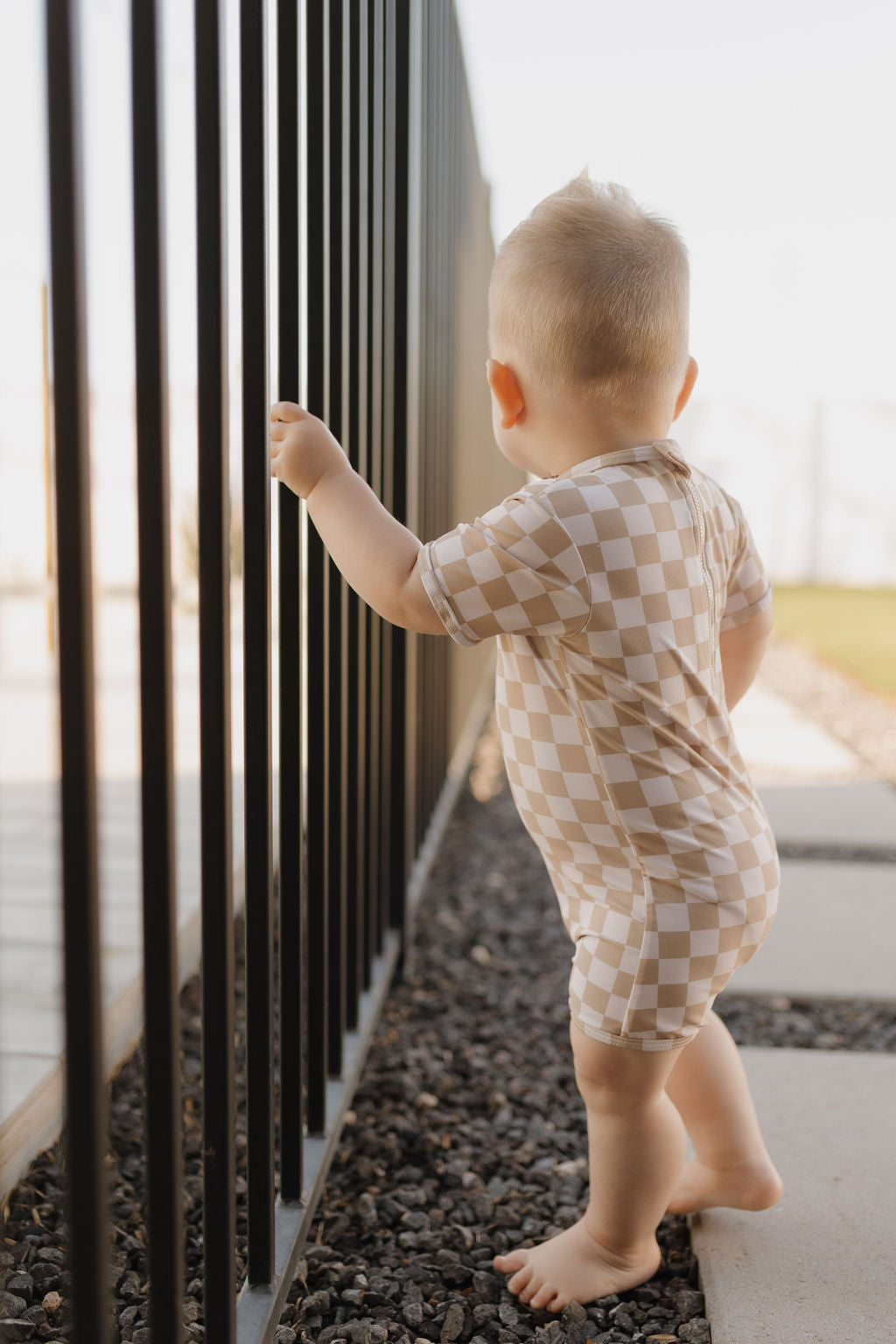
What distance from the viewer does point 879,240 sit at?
21.6 metres

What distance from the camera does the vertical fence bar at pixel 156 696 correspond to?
Result: 0.82 m

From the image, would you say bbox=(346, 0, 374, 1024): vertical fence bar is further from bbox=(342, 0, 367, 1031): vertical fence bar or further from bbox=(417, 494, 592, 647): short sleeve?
bbox=(417, 494, 592, 647): short sleeve

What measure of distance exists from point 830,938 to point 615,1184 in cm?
159

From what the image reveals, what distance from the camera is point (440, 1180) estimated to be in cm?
174

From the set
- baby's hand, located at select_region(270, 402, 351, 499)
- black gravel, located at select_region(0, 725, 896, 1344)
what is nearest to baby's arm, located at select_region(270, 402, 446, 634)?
baby's hand, located at select_region(270, 402, 351, 499)

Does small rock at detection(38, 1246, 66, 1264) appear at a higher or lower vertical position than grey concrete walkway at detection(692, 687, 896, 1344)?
higher

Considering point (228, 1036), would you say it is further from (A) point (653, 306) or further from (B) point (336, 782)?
(A) point (653, 306)

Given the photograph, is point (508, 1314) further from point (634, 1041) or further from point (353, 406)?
point (353, 406)

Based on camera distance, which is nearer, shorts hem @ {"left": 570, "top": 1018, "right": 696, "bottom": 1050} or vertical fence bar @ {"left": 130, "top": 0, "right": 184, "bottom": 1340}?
vertical fence bar @ {"left": 130, "top": 0, "right": 184, "bottom": 1340}

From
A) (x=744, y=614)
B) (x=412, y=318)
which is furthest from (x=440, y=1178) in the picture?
(x=412, y=318)

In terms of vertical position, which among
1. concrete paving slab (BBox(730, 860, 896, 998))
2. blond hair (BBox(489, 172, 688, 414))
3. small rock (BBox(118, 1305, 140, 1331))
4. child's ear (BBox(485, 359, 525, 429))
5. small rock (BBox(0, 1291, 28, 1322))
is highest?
blond hair (BBox(489, 172, 688, 414))

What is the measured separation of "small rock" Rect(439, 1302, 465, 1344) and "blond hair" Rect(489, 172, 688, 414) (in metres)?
1.10

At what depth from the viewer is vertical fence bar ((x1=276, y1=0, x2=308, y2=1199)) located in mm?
1322

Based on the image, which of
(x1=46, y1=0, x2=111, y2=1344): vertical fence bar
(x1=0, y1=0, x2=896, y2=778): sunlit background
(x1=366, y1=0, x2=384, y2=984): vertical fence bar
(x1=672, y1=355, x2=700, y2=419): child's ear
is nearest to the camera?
(x1=46, y1=0, x2=111, y2=1344): vertical fence bar
